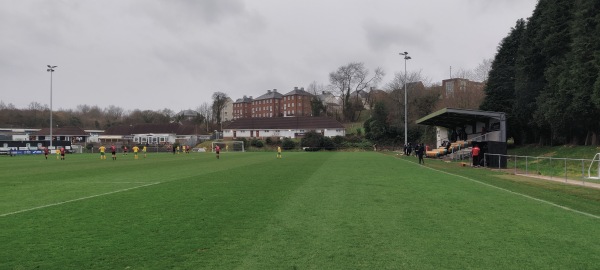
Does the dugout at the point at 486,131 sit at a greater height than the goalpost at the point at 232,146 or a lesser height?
greater

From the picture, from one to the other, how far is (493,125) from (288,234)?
96.2 feet

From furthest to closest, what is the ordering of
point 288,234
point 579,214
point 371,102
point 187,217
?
1. point 371,102
2. point 579,214
3. point 187,217
4. point 288,234

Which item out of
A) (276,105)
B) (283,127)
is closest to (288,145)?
(283,127)

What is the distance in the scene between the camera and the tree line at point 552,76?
31.9m

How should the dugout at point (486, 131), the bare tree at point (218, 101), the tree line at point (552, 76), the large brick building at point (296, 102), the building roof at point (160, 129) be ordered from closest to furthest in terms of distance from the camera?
the dugout at point (486, 131), the tree line at point (552, 76), the building roof at point (160, 129), the bare tree at point (218, 101), the large brick building at point (296, 102)

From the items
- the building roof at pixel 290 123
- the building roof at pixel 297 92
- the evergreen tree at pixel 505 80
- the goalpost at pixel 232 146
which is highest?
the building roof at pixel 297 92

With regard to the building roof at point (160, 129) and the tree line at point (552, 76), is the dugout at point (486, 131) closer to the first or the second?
the tree line at point (552, 76)

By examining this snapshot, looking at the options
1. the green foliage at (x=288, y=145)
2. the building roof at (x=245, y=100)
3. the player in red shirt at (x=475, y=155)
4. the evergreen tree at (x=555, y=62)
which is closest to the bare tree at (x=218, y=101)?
the building roof at (x=245, y=100)

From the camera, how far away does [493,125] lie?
31.8 metres

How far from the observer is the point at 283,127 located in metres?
92.9

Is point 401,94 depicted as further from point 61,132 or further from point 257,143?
point 61,132

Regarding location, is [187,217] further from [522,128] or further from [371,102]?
[371,102]

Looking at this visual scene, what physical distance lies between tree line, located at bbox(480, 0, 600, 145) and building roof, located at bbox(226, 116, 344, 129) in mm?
42253

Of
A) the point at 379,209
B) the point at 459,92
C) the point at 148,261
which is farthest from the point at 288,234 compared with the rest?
the point at 459,92
